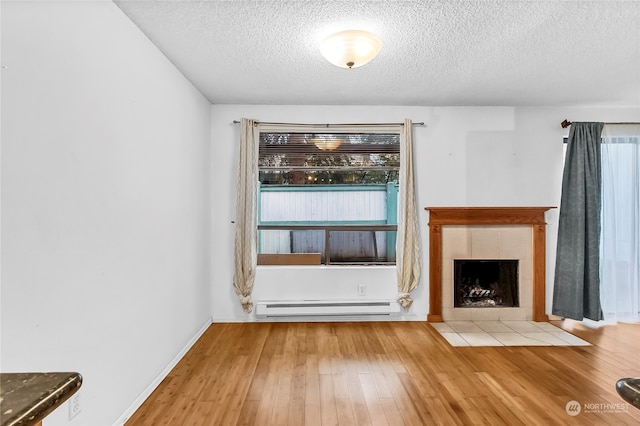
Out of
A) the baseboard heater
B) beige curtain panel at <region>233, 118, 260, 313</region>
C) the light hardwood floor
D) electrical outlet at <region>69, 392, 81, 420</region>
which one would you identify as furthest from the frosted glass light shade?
electrical outlet at <region>69, 392, 81, 420</region>

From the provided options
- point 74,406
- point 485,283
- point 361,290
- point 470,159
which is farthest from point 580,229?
point 74,406

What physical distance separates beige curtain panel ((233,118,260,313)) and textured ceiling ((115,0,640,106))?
21.3 inches

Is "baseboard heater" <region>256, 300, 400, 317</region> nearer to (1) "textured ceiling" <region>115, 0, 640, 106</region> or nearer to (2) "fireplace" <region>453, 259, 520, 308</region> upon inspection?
(2) "fireplace" <region>453, 259, 520, 308</region>

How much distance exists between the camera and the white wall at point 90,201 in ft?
4.25

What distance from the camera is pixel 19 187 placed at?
1287 mm

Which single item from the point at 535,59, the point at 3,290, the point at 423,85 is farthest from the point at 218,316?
the point at 535,59

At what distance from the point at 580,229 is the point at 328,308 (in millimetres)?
2993

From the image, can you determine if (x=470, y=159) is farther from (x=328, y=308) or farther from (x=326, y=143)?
(x=328, y=308)

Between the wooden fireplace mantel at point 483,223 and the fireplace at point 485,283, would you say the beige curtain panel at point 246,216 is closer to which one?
the wooden fireplace mantel at point 483,223

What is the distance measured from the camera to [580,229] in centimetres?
368

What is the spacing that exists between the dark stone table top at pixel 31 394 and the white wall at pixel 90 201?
744 millimetres

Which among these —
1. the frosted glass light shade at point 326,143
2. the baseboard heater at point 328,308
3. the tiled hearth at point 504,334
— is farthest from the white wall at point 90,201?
the tiled hearth at point 504,334

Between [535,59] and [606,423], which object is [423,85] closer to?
[535,59]

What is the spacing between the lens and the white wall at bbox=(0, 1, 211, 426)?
1297 millimetres
